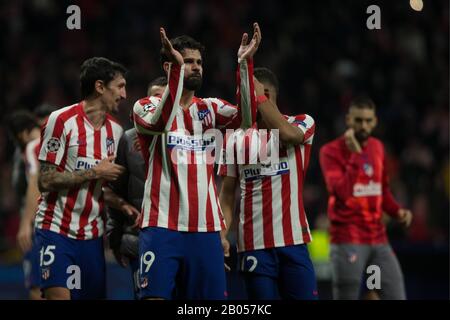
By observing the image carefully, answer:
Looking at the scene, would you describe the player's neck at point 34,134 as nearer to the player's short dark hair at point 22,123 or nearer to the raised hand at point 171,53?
the player's short dark hair at point 22,123

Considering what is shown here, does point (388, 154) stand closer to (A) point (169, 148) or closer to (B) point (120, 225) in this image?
(B) point (120, 225)

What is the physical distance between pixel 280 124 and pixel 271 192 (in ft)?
1.56

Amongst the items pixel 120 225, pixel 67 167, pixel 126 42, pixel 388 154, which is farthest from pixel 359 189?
pixel 126 42

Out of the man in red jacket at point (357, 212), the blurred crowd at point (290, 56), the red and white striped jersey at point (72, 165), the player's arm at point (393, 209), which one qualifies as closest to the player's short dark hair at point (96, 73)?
the red and white striped jersey at point (72, 165)

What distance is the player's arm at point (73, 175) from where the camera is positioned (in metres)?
5.67

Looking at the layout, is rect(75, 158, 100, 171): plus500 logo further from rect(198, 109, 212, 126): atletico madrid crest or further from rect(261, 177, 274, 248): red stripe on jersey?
rect(261, 177, 274, 248): red stripe on jersey

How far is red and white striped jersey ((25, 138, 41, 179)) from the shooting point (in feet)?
24.5

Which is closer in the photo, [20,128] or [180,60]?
[180,60]

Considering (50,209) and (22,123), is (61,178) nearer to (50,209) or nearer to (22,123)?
(50,209)

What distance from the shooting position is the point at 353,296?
7.14 meters

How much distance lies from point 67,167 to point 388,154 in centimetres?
685

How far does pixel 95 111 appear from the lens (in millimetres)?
5977

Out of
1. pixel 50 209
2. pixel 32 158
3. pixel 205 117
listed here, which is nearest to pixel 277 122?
pixel 205 117

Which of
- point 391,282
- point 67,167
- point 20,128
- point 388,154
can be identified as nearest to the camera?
point 67,167
